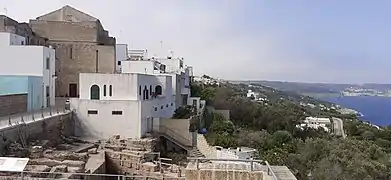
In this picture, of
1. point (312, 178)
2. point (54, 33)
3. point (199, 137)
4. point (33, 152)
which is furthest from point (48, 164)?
point (54, 33)

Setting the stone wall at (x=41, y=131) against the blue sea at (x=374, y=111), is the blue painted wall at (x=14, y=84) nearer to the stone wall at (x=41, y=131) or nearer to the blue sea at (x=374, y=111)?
the stone wall at (x=41, y=131)

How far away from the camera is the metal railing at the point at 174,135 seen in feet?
90.7

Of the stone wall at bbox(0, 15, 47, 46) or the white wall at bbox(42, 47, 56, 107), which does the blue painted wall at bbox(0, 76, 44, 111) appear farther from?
the stone wall at bbox(0, 15, 47, 46)

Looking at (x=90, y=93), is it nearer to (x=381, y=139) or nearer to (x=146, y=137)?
(x=146, y=137)

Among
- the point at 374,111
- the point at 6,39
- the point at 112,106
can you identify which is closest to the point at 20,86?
the point at 6,39

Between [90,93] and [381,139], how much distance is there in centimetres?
2578

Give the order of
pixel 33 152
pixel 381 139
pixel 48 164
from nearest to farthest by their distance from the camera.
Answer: pixel 48 164, pixel 33 152, pixel 381 139

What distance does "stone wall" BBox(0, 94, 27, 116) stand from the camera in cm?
2105

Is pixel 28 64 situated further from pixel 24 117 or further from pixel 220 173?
pixel 220 173

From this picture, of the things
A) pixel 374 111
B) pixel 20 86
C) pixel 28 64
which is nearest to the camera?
pixel 20 86

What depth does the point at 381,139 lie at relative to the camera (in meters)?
40.8

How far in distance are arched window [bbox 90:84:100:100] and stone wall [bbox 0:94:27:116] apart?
3319mm

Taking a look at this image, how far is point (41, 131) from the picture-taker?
20828mm

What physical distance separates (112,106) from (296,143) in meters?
12.4
